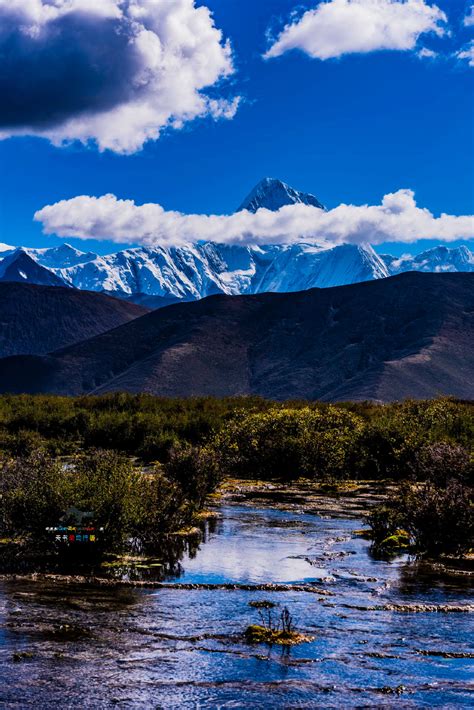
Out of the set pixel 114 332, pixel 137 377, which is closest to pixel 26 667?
pixel 137 377

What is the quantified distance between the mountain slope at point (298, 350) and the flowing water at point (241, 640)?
368ft

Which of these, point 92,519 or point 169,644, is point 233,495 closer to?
point 92,519

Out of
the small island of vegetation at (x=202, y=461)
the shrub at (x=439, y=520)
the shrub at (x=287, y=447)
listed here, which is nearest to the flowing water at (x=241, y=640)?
the shrub at (x=439, y=520)

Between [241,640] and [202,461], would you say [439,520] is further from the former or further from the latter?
[202,461]

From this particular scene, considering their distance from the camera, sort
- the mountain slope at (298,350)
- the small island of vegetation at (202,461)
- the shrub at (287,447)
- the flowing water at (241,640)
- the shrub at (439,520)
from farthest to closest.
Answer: the mountain slope at (298,350) < the shrub at (287,447) < the shrub at (439,520) < the small island of vegetation at (202,461) < the flowing water at (241,640)

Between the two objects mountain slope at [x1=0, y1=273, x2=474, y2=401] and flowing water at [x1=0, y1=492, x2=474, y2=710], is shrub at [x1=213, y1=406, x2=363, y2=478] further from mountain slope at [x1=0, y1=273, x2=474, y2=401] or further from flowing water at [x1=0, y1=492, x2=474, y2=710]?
mountain slope at [x1=0, y1=273, x2=474, y2=401]

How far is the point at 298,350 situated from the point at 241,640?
16082 cm

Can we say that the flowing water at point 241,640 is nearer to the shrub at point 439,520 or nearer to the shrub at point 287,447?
the shrub at point 439,520

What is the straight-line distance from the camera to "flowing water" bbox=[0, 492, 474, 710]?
31.8 feet

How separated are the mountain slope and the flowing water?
112 metres

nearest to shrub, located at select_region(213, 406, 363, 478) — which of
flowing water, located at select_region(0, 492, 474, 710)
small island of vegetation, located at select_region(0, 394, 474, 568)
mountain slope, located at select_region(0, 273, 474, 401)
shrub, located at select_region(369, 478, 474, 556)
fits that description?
small island of vegetation, located at select_region(0, 394, 474, 568)

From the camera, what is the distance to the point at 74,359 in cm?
18200

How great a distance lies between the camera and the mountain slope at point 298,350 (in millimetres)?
143250

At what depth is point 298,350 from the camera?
172000 mm
